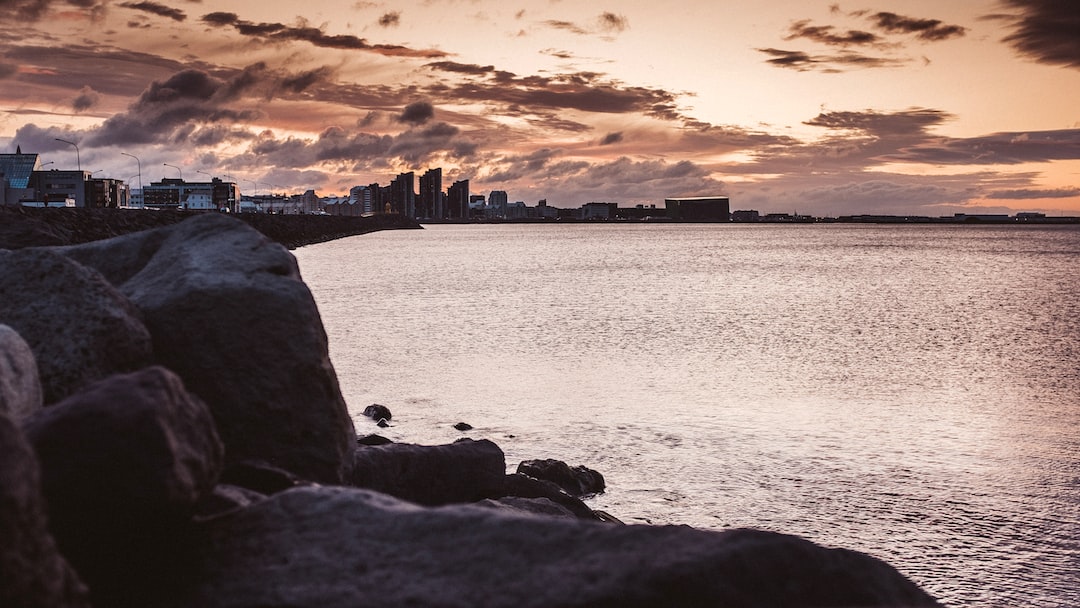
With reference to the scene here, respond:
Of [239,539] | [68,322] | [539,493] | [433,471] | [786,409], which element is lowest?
[786,409]

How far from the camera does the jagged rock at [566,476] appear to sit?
11828mm

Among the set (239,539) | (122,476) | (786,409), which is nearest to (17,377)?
(122,476)

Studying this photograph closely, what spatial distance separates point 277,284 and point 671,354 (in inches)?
837

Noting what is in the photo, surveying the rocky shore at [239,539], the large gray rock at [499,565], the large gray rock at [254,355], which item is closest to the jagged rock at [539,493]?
the large gray rock at [254,355]

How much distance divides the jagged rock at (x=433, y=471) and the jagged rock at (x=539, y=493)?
0.42ft

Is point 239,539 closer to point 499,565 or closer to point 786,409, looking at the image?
point 499,565

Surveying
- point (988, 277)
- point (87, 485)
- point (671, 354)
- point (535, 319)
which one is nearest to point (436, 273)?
point (535, 319)

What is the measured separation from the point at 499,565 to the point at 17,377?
3037 mm

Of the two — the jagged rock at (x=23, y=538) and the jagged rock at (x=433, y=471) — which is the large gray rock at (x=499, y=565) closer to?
the jagged rock at (x=23, y=538)

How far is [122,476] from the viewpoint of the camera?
12.9ft

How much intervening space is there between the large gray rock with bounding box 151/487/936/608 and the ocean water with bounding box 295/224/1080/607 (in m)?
6.36

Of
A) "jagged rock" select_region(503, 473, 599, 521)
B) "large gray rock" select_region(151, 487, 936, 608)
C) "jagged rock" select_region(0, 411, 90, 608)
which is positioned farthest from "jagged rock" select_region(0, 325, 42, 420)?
"jagged rock" select_region(503, 473, 599, 521)

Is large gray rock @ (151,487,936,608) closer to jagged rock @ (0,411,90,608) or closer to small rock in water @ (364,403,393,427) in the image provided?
jagged rock @ (0,411,90,608)

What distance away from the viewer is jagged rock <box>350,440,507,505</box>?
884 centimetres
